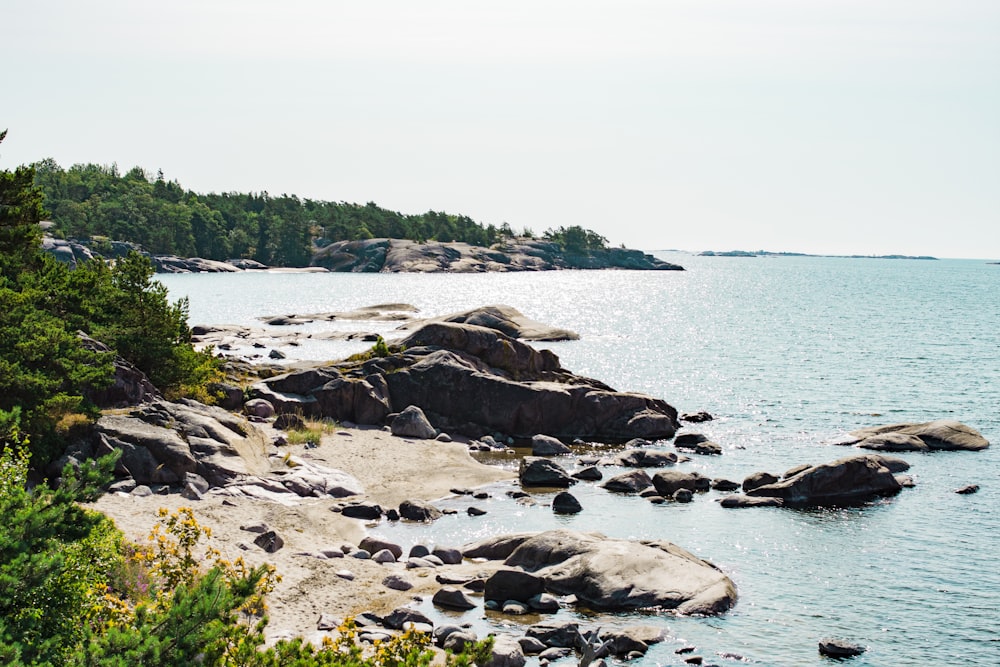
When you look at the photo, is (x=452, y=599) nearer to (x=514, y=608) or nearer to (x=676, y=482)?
(x=514, y=608)

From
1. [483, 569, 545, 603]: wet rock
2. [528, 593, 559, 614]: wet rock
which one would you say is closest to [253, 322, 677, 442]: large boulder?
[483, 569, 545, 603]: wet rock

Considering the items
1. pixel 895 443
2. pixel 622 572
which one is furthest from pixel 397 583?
pixel 895 443

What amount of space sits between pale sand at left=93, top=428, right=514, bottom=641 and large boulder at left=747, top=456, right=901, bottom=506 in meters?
12.7

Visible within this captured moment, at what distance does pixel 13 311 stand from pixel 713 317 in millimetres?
113996

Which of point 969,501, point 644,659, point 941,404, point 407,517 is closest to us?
point 644,659

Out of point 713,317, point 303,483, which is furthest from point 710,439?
point 713,317

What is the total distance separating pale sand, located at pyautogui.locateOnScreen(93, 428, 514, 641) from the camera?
2294cm

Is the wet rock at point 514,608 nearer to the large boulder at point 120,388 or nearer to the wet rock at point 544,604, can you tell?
the wet rock at point 544,604

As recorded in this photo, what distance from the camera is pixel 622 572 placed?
25.6 meters

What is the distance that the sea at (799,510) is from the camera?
77.9ft

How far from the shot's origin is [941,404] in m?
59.7

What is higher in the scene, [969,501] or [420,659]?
[420,659]

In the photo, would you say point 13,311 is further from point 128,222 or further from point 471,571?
point 128,222

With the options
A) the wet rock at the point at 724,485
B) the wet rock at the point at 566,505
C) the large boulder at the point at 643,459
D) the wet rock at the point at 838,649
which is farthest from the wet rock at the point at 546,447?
the wet rock at the point at 838,649
